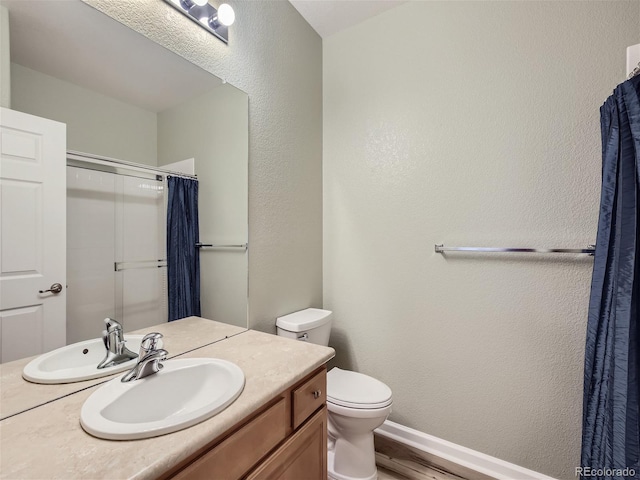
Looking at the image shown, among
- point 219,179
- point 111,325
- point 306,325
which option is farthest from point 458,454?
point 219,179

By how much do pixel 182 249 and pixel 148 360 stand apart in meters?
0.44

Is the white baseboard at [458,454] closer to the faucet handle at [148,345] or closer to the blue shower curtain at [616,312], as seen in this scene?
the blue shower curtain at [616,312]

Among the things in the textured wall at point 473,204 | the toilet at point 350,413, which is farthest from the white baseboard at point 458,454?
the toilet at point 350,413

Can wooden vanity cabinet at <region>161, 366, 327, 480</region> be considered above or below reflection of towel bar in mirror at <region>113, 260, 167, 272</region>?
below

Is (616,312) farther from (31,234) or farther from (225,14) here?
(225,14)

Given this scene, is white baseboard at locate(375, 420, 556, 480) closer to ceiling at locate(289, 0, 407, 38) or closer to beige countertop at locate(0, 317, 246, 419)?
beige countertop at locate(0, 317, 246, 419)

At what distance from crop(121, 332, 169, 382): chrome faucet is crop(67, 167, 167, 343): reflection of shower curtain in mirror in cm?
13

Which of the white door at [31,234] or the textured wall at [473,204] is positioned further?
the textured wall at [473,204]

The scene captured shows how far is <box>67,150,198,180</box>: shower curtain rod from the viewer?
850 millimetres

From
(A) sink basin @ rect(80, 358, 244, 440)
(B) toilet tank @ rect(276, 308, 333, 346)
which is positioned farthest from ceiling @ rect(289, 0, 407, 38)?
(A) sink basin @ rect(80, 358, 244, 440)

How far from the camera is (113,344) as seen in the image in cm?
93

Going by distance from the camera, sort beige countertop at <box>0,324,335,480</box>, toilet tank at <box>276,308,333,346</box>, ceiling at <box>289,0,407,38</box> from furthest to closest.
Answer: ceiling at <box>289,0,407,38</box> < toilet tank at <box>276,308,333,346</box> < beige countertop at <box>0,324,335,480</box>

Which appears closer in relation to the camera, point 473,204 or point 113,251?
point 113,251

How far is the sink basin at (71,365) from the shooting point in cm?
79
